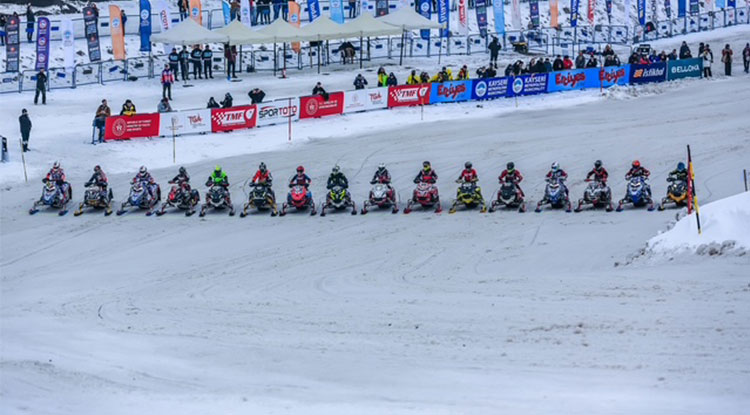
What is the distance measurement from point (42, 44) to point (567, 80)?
58.6ft

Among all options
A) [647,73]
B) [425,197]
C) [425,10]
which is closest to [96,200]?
[425,197]

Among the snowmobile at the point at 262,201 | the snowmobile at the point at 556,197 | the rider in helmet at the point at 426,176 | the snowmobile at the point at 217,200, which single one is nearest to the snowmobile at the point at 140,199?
the snowmobile at the point at 217,200

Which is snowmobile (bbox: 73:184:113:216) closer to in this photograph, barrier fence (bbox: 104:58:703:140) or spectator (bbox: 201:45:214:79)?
barrier fence (bbox: 104:58:703:140)

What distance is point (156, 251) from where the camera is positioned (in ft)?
79.9

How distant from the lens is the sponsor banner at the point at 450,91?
135 ft

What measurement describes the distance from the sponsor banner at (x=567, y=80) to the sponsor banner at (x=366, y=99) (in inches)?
250

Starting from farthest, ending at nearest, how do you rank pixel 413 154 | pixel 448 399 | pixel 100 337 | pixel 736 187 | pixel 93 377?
1. pixel 413 154
2. pixel 736 187
3. pixel 100 337
4. pixel 93 377
5. pixel 448 399

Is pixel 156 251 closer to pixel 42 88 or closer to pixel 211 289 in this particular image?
pixel 211 289

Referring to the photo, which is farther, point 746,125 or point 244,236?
point 746,125

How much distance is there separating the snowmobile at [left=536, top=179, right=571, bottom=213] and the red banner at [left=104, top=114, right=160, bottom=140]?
45.1 feet

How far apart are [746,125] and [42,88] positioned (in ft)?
72.1

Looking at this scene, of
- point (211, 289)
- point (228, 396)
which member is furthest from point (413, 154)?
point (228, 396)

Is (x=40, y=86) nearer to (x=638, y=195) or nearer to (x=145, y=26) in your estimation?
(x=145, y=26)

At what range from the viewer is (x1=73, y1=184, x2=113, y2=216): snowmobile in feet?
92.2
